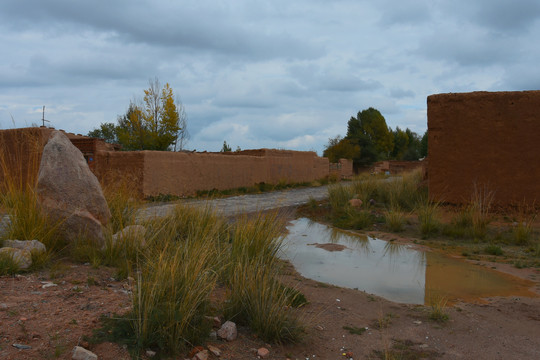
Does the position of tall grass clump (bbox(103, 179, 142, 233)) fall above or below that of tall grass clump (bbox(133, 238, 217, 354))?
above

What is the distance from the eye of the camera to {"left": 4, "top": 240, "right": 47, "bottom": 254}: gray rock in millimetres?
4434

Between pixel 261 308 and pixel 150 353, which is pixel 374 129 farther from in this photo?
pixel 150 353

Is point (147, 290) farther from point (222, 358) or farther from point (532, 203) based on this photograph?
point (532, 203)

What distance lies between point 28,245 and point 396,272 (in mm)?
4740

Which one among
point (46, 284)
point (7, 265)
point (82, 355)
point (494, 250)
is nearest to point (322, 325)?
point (82, 355)

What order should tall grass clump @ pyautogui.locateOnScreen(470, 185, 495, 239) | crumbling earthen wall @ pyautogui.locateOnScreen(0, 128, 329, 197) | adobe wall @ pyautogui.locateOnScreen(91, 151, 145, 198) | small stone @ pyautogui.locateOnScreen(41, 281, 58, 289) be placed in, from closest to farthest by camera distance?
small stone @ pyautogui.locateOnScreen(41, 281, 58, 289)
tall grass clump @ pyautogui.locateOnScreen(470, 185, 495, 239)
crumbling earthen wall @ pyautogui.locateOnScreen(0, 128, 329, 197)
adobe wall @ pyautogui.locateOnScreen(91, 151, 145, 198)

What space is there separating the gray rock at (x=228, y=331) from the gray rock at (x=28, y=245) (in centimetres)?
222

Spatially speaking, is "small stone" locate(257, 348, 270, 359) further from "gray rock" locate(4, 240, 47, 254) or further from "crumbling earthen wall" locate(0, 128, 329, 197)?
"crumbling earthen wall" locate(0, 128, 329, 197)

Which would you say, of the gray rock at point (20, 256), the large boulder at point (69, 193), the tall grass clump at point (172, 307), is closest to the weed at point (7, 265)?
the gray rock at point (20, 256)

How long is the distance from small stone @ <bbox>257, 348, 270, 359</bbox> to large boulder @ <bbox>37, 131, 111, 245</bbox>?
2.58 metres

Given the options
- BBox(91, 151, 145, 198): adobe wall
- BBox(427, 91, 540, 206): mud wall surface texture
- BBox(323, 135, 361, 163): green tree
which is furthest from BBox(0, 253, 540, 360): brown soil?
BBox(323, 135, 361, 163): green tree

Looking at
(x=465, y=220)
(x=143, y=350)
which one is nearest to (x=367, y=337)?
(x=143, y=350)

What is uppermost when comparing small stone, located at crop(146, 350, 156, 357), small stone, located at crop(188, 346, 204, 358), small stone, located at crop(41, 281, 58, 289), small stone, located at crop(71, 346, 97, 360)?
small stone, located at crop(41, 281, 58, 289)

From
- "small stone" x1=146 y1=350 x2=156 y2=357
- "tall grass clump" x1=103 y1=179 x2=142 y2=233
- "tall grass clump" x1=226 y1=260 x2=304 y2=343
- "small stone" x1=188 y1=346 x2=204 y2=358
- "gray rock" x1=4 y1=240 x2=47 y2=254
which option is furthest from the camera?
"tall grass clump" x1=103 y1=179 x2=142 y2=233
